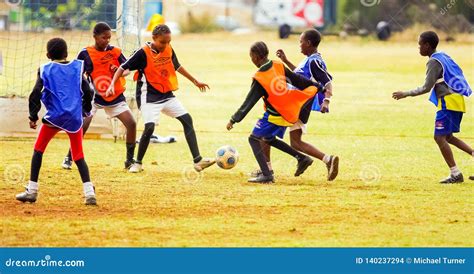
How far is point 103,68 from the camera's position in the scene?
41.8 ft

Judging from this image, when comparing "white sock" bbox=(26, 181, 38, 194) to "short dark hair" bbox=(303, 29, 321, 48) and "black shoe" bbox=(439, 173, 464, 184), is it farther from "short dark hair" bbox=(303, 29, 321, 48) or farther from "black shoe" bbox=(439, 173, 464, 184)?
"black shoe" bbox=(439, 173, 464, 184)

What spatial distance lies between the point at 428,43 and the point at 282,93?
168 centimetres

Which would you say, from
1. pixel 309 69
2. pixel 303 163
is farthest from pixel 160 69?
pixel 303 163

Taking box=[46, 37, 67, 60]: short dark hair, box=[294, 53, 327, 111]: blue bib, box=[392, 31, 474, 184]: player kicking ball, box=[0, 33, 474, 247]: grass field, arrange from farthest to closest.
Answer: box=[294, 53, 327, 111]: blue bib, box=[392, 31, 474, 184]: player kicking ball, box=[46, 37, 67, 60]: short dark hair, box=[0, 33, 474, 247]: grass field

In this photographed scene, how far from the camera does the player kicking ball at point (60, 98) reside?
988cm

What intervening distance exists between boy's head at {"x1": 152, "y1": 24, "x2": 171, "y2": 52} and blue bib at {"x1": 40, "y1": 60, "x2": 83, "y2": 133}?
7.74 ft

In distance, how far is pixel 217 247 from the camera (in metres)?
8.37

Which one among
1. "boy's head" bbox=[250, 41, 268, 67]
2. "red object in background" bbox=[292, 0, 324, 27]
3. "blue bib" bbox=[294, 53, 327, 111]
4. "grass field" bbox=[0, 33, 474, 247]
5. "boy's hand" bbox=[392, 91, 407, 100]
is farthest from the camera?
"red object in background" bbox=[292, 0, 324, 27]

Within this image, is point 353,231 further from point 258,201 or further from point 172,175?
point 172,175

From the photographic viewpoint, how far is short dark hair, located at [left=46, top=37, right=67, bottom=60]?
9.88 m

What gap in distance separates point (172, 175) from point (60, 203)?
245 centimetres

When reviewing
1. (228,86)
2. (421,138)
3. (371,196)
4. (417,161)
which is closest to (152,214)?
(371,196)

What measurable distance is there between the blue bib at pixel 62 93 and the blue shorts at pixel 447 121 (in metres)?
4.12
